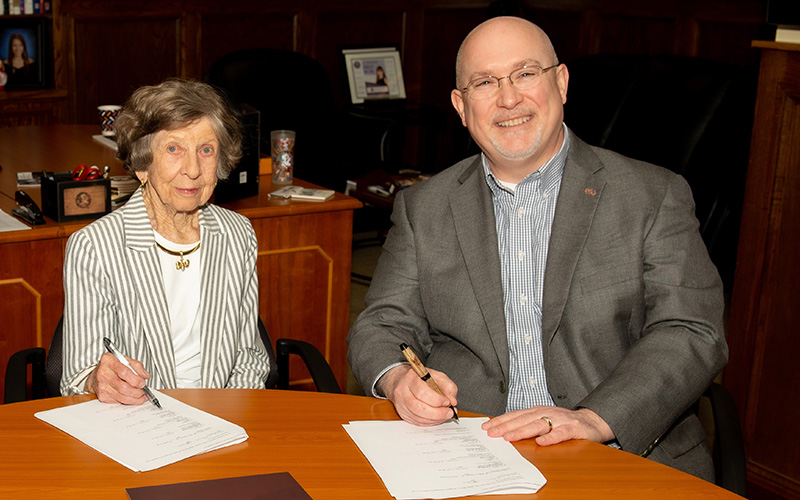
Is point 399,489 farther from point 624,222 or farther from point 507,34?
point 507,34

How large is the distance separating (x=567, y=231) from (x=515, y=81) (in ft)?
1.20

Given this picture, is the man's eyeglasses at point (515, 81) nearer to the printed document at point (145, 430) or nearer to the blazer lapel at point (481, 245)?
the blazer lapel at point (481, 245)

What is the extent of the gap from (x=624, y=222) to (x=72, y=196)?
1.64 m

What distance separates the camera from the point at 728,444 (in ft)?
6.08

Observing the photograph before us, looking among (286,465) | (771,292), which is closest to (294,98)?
(771,292)

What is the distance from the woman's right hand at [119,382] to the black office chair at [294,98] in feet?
11.1

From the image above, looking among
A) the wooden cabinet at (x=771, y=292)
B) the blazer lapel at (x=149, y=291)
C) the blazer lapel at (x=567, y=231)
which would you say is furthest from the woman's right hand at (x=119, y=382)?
the wooden cabinet at (x=771, y=292)

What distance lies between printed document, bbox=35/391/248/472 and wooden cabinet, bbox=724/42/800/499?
187cm

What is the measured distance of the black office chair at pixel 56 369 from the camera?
1.99m

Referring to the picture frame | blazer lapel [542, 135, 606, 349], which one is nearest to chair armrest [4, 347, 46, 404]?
blazer lapel [542, 135, 606, 349]

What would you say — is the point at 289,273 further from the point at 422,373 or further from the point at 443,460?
the point at 443,460

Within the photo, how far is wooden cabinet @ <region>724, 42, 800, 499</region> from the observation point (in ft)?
8.77

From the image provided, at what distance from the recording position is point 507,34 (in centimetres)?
208

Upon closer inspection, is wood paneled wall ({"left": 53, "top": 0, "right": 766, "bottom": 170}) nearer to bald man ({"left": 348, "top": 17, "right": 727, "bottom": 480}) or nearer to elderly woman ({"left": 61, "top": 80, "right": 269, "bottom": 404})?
elderly woman ({"left": 61, "top": 80, "right": 269, "bottom": 404})
